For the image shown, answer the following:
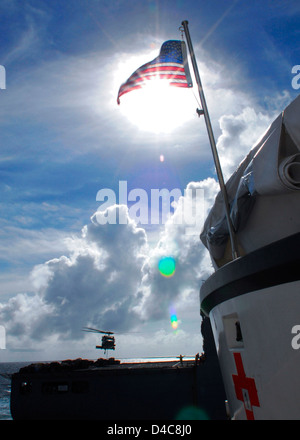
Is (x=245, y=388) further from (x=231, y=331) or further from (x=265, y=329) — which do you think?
(x=265, y=329)

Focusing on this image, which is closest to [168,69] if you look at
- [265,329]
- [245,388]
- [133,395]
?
[265,329]

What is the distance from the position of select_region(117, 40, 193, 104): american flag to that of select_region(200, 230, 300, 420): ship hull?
4958 mm

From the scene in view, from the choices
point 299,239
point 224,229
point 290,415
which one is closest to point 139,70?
point 224,229

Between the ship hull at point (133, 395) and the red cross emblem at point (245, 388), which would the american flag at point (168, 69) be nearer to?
the red cross emblem at point (245, 388)

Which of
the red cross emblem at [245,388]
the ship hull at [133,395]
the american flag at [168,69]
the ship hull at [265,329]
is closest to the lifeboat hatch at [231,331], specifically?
the ship hull at [265,329]

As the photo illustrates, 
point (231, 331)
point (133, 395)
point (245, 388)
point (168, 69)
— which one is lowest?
point (245, 388)

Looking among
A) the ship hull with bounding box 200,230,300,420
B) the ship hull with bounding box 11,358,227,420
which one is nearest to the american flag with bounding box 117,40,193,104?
the ship hull with bounding box 200,230,300,420

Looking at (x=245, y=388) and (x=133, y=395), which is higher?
(x=133, y=395)

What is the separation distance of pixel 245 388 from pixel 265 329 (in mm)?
1097

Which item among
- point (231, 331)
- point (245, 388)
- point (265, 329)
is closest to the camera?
point (265, 329)

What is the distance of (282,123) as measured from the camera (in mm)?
3887

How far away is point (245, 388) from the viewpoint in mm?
4188
